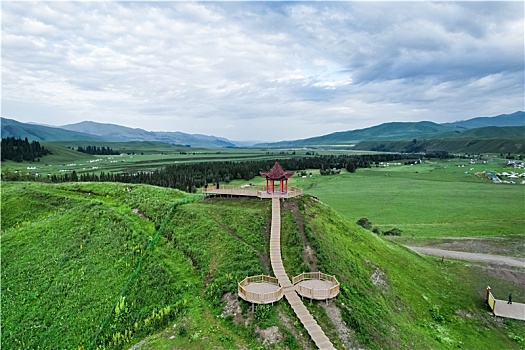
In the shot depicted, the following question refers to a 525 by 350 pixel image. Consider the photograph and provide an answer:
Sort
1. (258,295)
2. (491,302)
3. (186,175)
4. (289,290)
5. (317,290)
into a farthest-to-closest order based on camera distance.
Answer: (186,175) < (491,302) < (289,290) < (317,290) < (258,295)

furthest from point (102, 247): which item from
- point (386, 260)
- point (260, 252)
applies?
point (386, 260)

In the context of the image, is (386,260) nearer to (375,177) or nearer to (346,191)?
(346,191)

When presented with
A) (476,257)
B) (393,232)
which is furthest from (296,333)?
(393,232)

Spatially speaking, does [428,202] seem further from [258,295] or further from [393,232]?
[258,295]

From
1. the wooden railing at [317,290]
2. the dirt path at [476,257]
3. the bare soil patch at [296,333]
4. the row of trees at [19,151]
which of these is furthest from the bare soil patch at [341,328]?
the row of trees at [19,151]

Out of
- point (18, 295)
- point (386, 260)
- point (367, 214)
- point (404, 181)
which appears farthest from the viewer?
point (404, 181)

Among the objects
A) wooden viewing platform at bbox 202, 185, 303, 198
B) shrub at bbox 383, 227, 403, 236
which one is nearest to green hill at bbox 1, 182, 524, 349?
wooden viewing platform at bbox 202, 185, 303, 198
